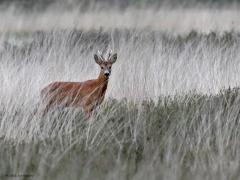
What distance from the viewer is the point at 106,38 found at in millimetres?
16562

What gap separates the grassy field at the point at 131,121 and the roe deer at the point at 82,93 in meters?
0.13

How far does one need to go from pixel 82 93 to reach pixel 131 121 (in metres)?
0.77

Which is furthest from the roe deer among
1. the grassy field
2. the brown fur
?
the grassy field

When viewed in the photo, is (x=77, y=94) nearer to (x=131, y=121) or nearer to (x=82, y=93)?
(x=82, y=93)

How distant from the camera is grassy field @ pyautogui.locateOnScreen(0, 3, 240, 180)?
6223mm

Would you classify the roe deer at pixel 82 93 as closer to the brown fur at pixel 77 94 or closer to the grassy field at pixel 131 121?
A: the brown fur at pixel 77 94

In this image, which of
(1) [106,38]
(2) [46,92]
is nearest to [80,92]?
(2) [46,92]

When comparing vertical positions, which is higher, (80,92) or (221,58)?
(221,58)

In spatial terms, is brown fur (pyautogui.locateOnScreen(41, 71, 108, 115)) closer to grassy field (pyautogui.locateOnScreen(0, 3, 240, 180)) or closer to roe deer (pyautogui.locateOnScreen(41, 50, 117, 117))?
roe deer (pyautogui.locateOnScreen(41, 50, 117, 117))

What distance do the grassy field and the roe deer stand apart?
0.44 ft

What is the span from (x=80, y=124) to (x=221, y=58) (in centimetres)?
468

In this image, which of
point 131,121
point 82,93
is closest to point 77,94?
point 82,93

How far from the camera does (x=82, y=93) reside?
8562 mm

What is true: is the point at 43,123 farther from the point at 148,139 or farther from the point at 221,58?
the point at 221,58
